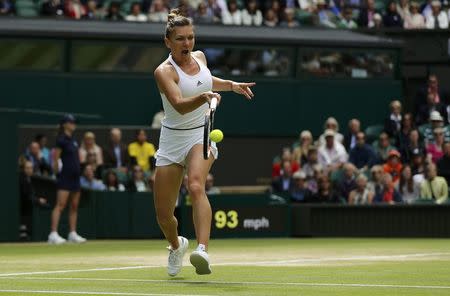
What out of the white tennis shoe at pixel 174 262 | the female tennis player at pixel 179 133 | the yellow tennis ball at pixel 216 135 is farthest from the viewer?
the white tennis shoe at pixel 174 262

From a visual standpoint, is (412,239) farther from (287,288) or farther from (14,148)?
(287,288)

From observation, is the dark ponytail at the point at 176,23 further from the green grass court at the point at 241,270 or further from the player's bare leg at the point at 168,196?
the green grass court at the point at 241,270

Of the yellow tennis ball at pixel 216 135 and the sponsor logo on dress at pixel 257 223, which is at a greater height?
the yellow tennis ball at pixel 216 135

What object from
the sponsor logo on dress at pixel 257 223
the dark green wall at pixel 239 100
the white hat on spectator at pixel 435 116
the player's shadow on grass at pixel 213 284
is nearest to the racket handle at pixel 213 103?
the player's shadow on grass at pixel 213 284

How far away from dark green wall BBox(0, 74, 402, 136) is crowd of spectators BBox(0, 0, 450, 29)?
129 cm

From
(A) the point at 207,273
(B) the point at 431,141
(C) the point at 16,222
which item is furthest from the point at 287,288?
(B) the point at 431,141

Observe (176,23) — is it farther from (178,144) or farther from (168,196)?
(168,196)

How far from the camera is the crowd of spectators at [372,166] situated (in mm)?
22312

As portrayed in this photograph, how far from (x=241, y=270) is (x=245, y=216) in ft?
31.7

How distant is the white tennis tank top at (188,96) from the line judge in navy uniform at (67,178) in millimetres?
8776

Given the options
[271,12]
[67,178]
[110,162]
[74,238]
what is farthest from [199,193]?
[271,12]

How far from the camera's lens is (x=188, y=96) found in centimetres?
1122

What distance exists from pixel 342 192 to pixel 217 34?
19.4ft

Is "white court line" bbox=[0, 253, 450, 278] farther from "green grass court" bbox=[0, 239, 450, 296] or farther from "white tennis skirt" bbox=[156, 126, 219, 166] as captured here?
"white tennis skirt" bbox=[156, 126, 219, 166]
